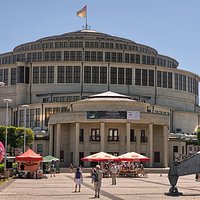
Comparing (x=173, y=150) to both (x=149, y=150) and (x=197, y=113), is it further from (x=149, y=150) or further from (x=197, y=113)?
(x=197, y=113)

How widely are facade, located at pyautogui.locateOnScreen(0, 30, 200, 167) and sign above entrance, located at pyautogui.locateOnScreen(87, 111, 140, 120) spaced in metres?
7.08

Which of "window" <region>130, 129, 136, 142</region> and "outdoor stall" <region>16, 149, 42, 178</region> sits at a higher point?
"window" <region>130, 129, 136, 142</region>

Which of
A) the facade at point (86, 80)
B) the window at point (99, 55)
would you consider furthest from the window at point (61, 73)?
the window at point (99, 55)

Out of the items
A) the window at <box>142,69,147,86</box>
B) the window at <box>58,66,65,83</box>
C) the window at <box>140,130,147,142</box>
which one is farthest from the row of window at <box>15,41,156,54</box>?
the window at <box>140,130,147,142</box>

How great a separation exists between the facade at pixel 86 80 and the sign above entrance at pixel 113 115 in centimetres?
708

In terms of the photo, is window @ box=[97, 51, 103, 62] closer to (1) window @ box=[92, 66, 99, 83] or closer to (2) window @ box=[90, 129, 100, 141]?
(1) window @ box=[92, 66, 99, 83]

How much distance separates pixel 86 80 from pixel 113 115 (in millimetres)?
27461

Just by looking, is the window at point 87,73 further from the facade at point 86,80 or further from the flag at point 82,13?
the flag at point 82,13

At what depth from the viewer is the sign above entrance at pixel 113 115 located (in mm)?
80812

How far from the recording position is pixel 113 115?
81.0 metres

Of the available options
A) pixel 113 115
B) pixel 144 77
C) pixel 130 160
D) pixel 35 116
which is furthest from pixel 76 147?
pixel 144 77

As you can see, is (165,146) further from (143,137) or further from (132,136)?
(132,136)

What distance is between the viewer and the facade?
101 meters

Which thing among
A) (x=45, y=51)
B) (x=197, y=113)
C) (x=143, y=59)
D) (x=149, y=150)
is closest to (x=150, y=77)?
(x=143, y=59)
